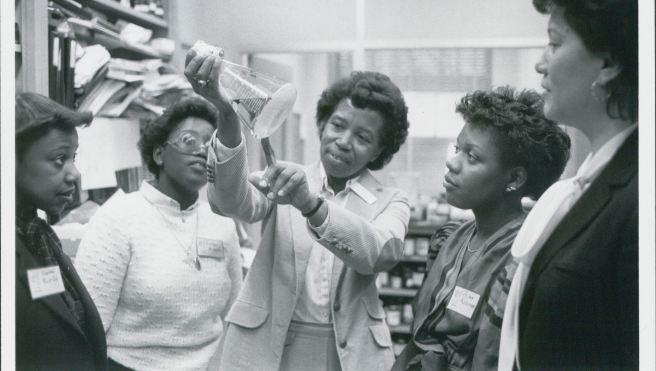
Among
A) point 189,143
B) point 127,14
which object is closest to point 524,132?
point 189,143

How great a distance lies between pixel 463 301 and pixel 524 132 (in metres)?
0.38

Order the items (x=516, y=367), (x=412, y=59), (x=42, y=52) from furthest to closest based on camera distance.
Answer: (x=412, y=59)
(x=42, y=52)
(x=516, y=367)

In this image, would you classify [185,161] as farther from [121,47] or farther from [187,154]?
[121,47]

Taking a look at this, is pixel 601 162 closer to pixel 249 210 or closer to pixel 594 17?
pixel 594 17

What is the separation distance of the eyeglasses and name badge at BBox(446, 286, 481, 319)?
814 mm

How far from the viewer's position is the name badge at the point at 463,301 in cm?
121

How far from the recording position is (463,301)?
123cm

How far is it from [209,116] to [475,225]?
0.80 meters

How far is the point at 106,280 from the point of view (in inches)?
60.7

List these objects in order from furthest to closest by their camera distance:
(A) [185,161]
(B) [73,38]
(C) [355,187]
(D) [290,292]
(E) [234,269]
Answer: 1. (B) [73,38]
2. (E) [234,269]
3. (A) [185,161]
4. (C) [355,187]
5. (D) [290,292]

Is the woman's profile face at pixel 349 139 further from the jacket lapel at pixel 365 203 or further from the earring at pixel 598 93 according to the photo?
the earring at pixel 598 93

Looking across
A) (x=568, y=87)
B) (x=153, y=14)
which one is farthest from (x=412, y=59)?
(x=568, y=87)

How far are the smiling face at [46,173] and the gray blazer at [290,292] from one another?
1.25 ft

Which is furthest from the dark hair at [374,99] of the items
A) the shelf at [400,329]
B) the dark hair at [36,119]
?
the shelf at [400,329]
